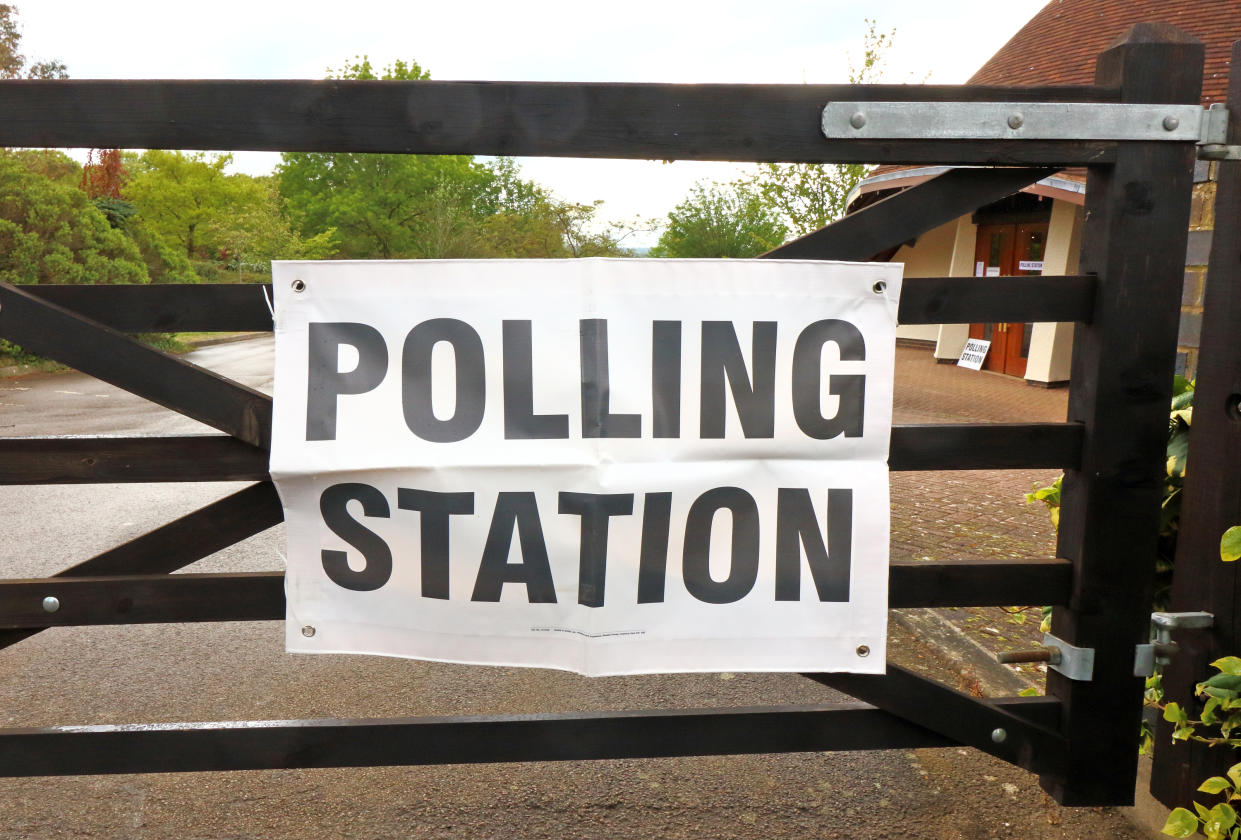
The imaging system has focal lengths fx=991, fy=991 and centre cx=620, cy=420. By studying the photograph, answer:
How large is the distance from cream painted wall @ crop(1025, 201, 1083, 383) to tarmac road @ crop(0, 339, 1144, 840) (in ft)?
46.0


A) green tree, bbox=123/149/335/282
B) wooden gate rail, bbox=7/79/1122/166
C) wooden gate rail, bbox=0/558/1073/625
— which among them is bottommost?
wooden gate rail, bbox=0/558/1073/625

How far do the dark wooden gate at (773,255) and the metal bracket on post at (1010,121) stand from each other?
0.09 ft

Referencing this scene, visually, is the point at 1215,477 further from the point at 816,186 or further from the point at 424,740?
the point at 816,186

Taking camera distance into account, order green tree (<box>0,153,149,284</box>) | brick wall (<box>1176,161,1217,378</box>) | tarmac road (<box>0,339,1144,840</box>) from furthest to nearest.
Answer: green tree (<box>0,153,149,284</box>) → brick wall (<box>1176,161,1217,378</box>) → tarmac road (<box>0,339,1144,840</box>)

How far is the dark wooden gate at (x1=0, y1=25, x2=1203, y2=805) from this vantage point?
7.45ft

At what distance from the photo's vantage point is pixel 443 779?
10.7ft

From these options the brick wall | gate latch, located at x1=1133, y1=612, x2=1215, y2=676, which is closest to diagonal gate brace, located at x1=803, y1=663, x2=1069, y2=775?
gate latch, located at x1=1133, y1=612, x2=1215, y2=676

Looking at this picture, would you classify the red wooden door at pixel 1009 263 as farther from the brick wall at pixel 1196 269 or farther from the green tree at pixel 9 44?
the green tree at pixel 9 44

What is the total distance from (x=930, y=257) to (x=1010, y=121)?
25.7 meters

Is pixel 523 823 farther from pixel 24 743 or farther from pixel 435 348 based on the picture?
pixel 435 348

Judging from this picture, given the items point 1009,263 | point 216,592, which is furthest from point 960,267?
point 216,592

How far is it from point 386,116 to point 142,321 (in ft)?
2.48

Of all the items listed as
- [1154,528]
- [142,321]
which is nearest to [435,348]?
[142,321]

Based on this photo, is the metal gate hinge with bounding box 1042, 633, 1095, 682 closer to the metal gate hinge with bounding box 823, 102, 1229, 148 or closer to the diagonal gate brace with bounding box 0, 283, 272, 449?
the metal gate hinge with bounding box 823, 102, 1229, 148
